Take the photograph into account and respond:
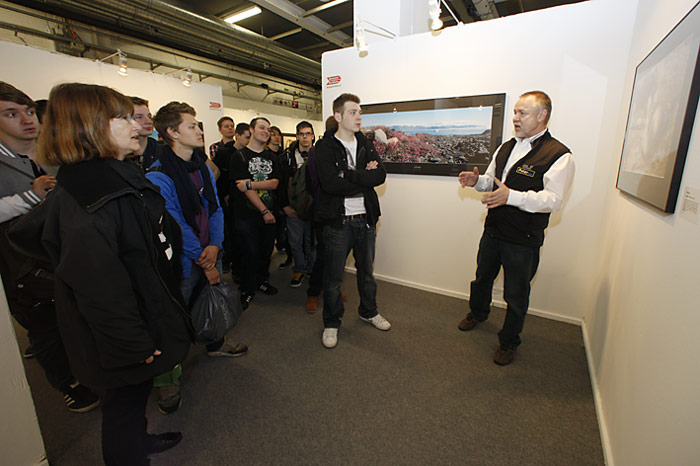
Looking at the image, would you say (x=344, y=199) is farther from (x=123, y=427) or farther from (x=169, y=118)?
(x=123, y=427)

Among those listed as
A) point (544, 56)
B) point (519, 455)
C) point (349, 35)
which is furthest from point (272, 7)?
point (519, 455)

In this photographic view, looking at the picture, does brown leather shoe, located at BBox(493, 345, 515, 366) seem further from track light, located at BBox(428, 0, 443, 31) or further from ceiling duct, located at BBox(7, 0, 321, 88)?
ceiling duct, located at BBox(7, 0, 321, 88)

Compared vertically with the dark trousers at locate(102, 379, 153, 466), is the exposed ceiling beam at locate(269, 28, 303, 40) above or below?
above

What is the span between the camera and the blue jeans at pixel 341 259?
232 centimetres

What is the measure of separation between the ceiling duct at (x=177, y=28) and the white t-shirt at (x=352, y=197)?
4127mm

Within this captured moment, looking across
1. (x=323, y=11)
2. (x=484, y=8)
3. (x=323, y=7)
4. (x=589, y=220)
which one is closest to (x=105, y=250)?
(x=589, y=220)

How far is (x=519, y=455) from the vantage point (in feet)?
5.02

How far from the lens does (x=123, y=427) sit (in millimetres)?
1151

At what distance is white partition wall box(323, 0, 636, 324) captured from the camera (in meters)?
2.34

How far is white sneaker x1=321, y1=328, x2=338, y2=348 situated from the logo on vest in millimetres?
1753

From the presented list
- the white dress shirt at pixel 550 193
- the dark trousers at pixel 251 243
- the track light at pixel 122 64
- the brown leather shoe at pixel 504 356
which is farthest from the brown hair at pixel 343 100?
the track light at pixel 122 64

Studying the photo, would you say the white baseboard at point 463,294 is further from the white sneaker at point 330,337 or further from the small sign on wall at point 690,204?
the small sign on wall at point 690,204

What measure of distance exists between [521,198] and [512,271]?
531 mm

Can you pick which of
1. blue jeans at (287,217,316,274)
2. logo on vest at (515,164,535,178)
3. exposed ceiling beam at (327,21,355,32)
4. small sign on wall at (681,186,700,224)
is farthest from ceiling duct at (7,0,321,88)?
small sign on wall at (681,186,700,224)
